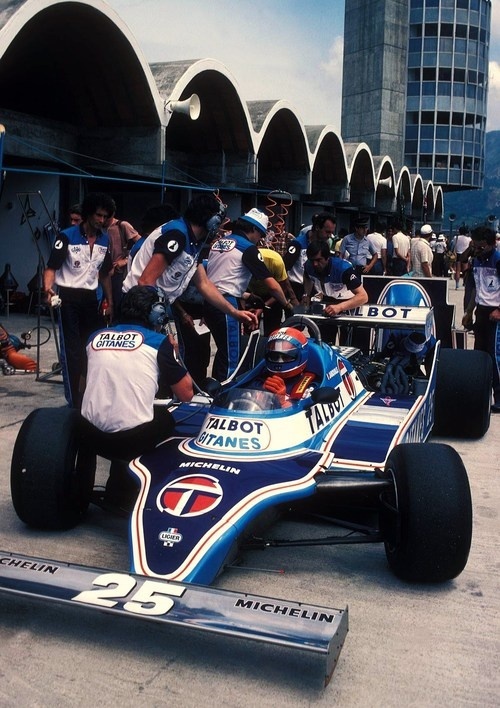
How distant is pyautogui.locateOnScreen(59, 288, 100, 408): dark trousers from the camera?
Result: 6.99 metres

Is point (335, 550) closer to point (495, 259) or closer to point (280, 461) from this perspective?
point (280, 461)

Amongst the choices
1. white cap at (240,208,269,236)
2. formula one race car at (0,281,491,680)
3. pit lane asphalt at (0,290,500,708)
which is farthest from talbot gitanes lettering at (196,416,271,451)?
white cap at (240,208,269,236)

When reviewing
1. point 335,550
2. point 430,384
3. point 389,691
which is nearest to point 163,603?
point 389,691

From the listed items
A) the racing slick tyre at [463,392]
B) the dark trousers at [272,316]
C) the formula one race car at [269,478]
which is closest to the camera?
the formula one race car at [269,478]

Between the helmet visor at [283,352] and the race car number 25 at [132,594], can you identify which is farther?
the helmet visor at [283,352]

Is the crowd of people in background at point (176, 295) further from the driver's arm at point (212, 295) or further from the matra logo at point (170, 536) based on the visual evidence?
the matra logo at point (170, 536)

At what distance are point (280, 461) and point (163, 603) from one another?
1.21 m

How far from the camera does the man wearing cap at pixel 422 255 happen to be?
14.4 m

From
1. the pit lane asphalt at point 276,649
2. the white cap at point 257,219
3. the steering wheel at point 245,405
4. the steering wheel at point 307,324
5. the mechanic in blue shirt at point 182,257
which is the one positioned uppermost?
the white cap at point 257,219

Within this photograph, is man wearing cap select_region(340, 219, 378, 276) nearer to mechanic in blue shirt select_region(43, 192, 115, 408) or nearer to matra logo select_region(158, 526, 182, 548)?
mechanic in blue shirt select_region(43, 192, 115, 408)

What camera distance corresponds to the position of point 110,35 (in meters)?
14.3

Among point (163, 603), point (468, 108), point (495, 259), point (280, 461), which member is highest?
point (468, 108)

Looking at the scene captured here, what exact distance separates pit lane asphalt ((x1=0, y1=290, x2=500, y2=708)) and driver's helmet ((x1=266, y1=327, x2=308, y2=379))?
1172 mm

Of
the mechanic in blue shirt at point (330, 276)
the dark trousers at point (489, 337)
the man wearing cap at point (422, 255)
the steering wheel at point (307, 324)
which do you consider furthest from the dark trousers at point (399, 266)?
the steering wheel at point (307, 324)
